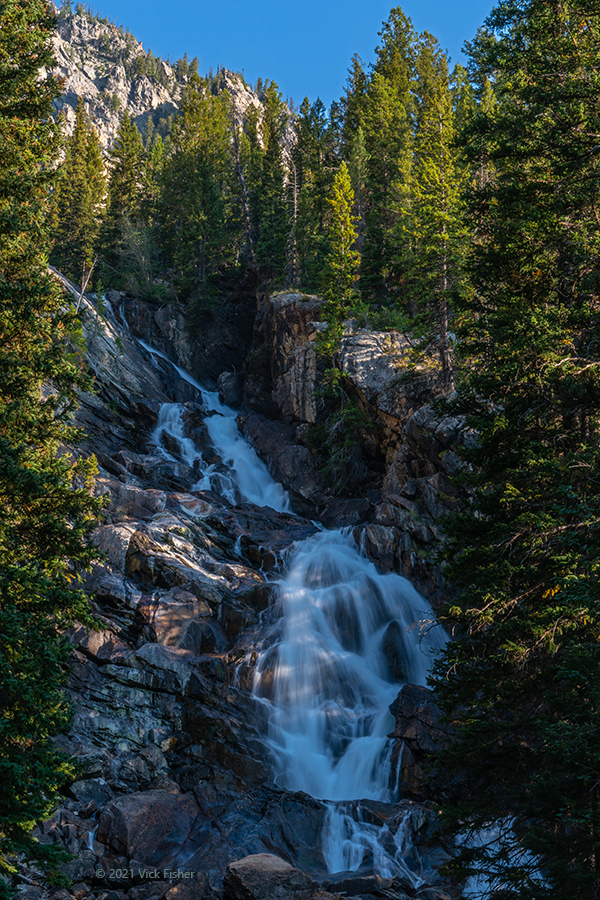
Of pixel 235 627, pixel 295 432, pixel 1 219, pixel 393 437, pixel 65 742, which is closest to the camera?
pixel 1 219

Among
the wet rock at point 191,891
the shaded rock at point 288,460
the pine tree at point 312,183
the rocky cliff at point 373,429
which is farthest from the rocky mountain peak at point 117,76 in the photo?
the wet rock at point 191,891

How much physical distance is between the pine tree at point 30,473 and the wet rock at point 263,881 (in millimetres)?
3615

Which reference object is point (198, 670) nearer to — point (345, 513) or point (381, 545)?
point (381, 545)

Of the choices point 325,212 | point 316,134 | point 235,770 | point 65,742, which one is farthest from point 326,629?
point 316,134

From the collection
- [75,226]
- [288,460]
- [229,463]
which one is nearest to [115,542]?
[229,463]

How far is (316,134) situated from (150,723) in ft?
141

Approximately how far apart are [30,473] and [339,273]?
2532 centimetres

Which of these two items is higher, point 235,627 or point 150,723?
point 235,627

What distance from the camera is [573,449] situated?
9.94 m

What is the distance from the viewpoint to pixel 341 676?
1852 centimetres

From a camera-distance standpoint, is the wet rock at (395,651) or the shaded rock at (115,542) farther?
the shaded rock at (115,542)

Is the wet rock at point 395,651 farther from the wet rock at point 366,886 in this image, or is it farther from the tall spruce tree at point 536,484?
the wet rock at point 366,886

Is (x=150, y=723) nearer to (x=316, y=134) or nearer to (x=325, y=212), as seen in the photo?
(x=325, y=212)

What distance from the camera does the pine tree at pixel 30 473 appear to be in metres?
7.71
